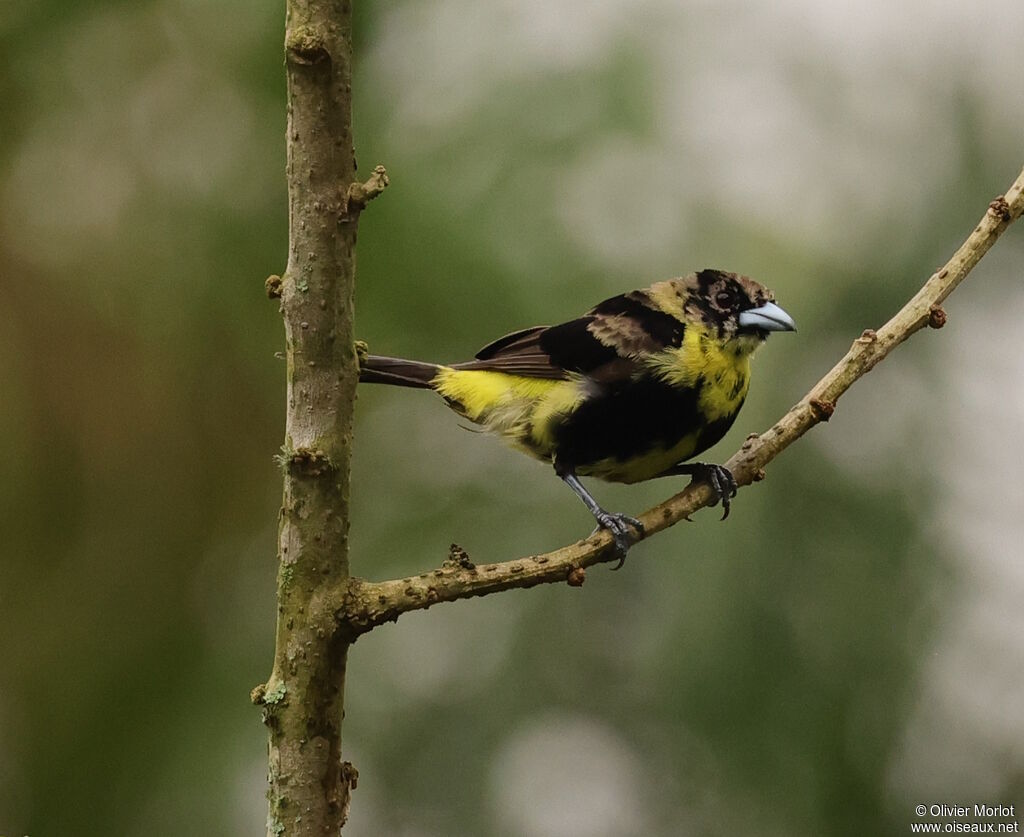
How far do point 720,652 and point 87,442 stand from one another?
1889 mm

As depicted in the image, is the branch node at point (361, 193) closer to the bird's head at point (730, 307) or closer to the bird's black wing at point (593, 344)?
the bird's black wing at point (593, 344)

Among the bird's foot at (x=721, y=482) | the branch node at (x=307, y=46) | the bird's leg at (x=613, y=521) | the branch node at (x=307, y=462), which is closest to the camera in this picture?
the branch node at (x=307, y=46)

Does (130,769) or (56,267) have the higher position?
(56,267)

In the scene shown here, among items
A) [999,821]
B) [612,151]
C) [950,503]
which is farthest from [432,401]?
[999,821]

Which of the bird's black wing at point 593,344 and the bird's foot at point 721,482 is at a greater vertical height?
the bird's black wing at point 593,344

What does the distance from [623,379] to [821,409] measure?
77cm

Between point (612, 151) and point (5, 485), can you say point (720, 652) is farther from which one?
point (5, 485)

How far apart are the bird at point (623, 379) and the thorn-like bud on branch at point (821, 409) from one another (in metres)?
0.58

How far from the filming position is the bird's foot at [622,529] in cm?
235

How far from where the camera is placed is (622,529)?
265 centimetres

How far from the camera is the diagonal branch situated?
75.5 inches

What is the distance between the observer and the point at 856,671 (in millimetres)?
3650

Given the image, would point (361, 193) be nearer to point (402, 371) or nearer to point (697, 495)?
point (697, 495)

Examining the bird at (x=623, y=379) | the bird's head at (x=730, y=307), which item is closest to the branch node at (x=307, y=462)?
the bird at (x=623, y=379)
